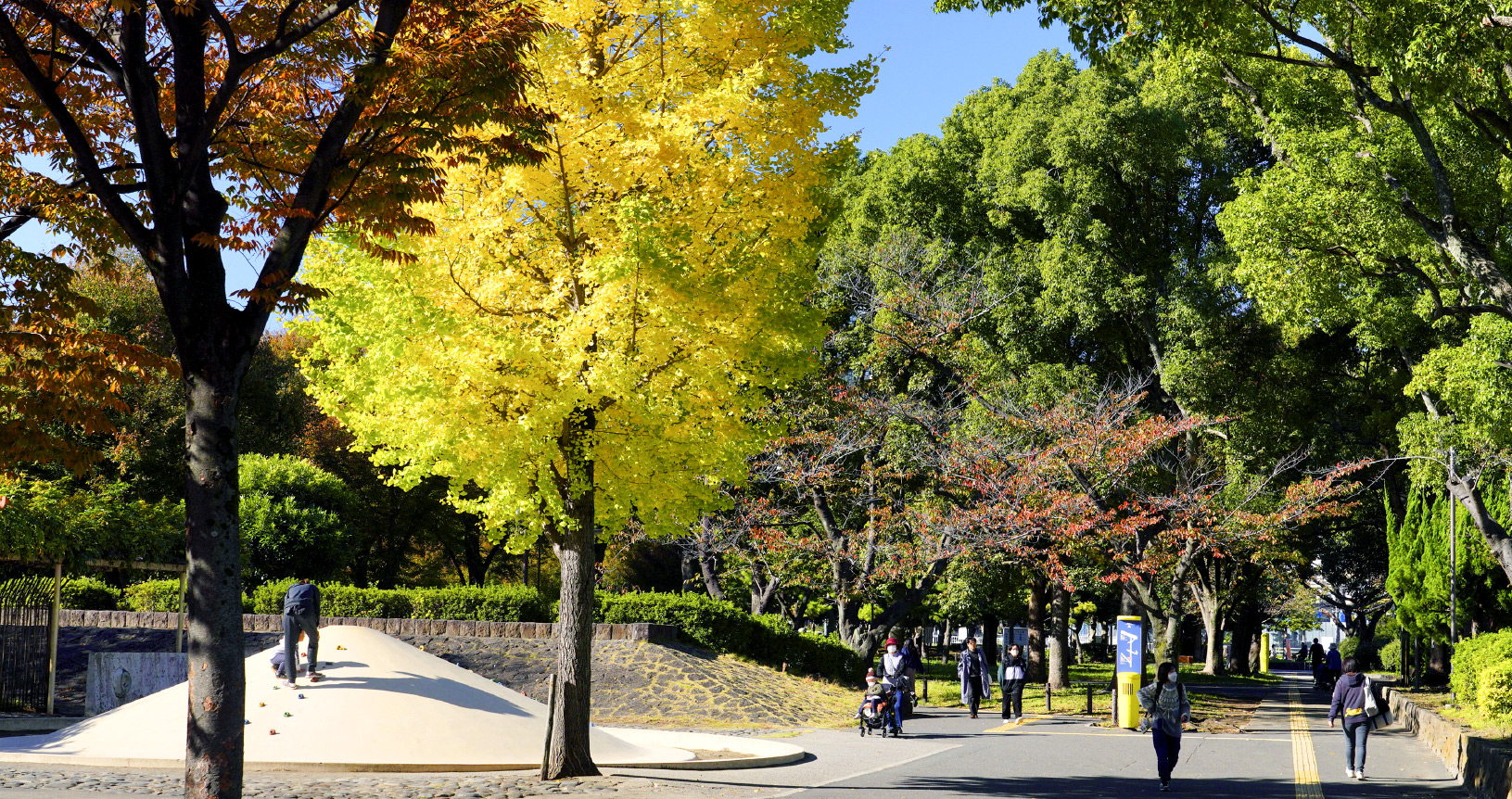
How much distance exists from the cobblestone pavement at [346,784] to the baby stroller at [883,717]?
7073mm

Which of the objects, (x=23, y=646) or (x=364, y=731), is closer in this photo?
(x=364, y=731)

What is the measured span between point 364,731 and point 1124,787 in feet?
28.4

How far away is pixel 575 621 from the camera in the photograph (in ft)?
40.2

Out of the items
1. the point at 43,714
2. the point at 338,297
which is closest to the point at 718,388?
the point at 338,297

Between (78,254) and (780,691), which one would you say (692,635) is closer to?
(780,691)

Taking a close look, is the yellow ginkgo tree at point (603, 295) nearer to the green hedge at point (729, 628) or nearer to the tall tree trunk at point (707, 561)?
the green hedge at point (729, 628)

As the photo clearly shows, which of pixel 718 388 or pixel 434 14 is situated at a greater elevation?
pixel 434 14

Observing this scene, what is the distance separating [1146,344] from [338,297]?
21.9 metres

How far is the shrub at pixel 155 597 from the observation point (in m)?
23.3

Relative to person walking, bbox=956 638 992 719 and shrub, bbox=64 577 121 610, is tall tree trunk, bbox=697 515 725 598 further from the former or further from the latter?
shrub, bbox=64 577 121 610

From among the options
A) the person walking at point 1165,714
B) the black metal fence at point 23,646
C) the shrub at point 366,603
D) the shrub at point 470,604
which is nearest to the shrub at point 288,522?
the shrub at point 366,603

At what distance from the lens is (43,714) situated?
17.2 meters

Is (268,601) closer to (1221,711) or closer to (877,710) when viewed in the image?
(877,710)

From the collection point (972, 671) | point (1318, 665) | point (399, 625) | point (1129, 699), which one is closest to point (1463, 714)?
point (1129, 699)
